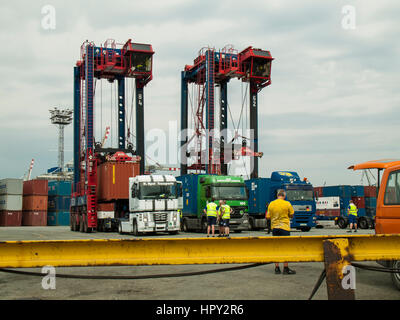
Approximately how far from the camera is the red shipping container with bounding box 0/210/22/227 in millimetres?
48062

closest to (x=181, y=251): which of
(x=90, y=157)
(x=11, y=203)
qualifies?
(x=90, y=157)

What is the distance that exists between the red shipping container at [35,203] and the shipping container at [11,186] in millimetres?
1632

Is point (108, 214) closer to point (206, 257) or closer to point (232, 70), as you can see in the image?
point (232, 70)

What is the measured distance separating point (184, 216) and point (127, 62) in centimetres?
1468

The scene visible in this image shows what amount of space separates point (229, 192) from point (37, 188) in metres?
31.4

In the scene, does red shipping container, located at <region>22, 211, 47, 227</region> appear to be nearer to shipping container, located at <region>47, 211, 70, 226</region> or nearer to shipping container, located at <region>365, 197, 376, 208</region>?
shipping container, located at <region>47, 211, 70, 226</region>

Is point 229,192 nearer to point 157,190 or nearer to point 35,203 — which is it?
point 157,190

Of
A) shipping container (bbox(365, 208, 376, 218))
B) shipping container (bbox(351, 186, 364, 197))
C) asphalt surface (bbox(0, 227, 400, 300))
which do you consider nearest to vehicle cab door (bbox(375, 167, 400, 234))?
asphalt surface (bbox(0, 227, 400, 300))

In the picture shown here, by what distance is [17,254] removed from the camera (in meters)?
4.62

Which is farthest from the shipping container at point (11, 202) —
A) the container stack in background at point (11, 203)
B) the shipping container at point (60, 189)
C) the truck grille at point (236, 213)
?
the truck grille at point (236, 213)

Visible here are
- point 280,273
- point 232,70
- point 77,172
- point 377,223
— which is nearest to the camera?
point 377,223
